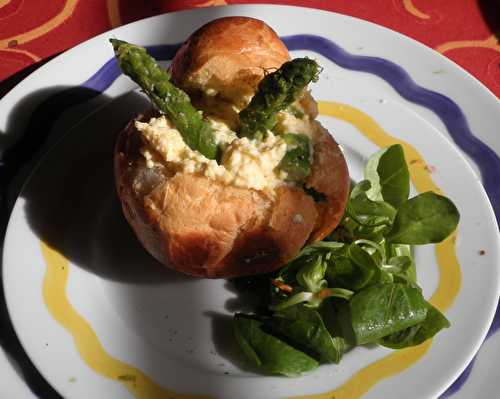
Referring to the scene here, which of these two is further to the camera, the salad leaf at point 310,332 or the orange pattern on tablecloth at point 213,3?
the orange pattern on tablecloth at point 213,3

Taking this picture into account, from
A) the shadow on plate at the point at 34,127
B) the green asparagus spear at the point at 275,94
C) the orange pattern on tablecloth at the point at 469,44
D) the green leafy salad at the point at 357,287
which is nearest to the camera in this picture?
the green asparagus spear at the point at 275,94

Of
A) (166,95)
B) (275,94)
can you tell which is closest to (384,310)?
(275,94)

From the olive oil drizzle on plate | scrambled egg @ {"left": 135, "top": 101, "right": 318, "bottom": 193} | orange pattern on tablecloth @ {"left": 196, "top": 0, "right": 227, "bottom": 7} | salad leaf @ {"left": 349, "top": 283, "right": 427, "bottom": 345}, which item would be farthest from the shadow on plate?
salad leaf @ {"left": 349, "top": 283, "right": 427, "bottom": 345}

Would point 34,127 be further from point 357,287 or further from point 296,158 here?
point 357,287

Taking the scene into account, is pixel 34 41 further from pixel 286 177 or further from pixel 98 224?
pixel 286 177

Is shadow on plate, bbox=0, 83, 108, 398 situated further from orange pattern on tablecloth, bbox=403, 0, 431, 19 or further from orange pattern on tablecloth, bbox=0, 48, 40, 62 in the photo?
orange pattern on tablecloth, bbox=403, 0, 431, 19

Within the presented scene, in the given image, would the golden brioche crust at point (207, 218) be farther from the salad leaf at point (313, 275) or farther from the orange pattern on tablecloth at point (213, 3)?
the orange pattern on tablecloth at point (213, 3)

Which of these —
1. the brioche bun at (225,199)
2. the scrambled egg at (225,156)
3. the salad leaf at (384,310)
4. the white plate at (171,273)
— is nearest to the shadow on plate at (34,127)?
the white plate at (171,273)
